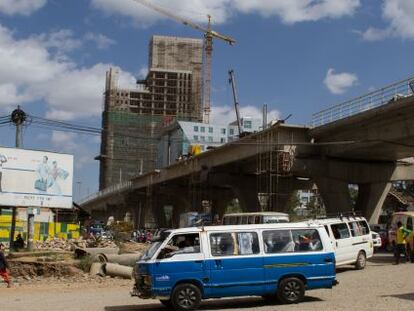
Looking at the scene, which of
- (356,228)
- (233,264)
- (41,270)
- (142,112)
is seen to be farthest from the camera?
(142,112)

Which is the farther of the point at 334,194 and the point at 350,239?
the point at 334,194

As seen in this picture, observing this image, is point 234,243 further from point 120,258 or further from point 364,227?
point 120,258

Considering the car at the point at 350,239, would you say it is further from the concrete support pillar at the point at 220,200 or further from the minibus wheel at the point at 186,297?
the concrete support pillar at the point at 220,200

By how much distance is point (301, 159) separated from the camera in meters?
43.4

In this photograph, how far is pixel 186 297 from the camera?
46.1ft

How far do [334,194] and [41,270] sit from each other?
2592 centimetres

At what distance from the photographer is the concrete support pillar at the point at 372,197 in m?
48.0

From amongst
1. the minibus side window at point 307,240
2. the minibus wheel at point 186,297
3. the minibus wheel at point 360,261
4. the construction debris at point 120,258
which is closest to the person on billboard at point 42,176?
the construction debris at point 120,258

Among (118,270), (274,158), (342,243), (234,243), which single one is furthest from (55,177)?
(234,243)

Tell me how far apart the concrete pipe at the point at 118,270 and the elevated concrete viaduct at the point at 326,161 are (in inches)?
702

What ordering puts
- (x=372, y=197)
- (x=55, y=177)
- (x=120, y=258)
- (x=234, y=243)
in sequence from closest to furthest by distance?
1. (x=234, y=243)
2. (x=120, y=258)
3. (x=55, y=177)
4. (x=372, y=197)

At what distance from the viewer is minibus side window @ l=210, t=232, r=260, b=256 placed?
14.5 m

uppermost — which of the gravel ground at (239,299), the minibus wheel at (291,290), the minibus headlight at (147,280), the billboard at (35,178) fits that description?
the billboard at (35,178)

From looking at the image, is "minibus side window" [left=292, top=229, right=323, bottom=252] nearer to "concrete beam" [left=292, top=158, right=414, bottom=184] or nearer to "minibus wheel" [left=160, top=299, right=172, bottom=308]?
"minibus wheel" [left=160, top=299, right=172, bottom=308]
